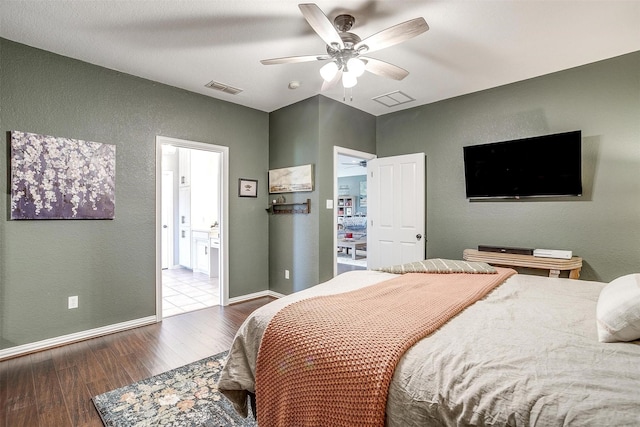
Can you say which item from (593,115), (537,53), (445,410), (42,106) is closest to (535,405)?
(445,410)

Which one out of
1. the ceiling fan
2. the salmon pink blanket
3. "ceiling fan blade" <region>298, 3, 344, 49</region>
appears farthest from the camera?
the ceiling fan

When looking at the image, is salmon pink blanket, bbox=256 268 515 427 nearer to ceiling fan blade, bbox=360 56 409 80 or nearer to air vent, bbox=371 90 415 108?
ceiling fan blade, bbox=360 56 409 80

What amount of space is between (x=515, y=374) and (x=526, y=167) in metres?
2.96

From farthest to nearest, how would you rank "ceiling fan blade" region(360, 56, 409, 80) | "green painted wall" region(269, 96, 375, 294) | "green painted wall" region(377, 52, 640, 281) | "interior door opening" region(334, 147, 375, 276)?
"interior door opening" region(334, 147, 375, 276), "green painted wall" region(269, 96, 375, 294), "green painted wall" region(377, 52, 640, 281), "ceiling fan blade" region(360, 56, 409, 80)

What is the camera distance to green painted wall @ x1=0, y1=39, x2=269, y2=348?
8.48ft

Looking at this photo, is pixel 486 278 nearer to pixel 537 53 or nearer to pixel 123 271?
pixel 537 53

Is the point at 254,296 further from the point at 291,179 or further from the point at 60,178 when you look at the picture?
the point at 60,178

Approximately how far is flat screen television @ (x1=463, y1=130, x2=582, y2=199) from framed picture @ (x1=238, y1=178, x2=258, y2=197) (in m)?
2.70

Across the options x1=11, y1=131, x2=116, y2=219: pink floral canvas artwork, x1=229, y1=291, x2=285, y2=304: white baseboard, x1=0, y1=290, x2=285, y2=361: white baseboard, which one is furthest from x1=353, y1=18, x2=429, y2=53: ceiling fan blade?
x1=0, y1=290, x2=285, y2=361: white baseboard

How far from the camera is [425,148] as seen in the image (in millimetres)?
4109

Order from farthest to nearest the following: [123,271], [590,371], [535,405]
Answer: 1. [123,271]
2. [590,371]
3. [535,405]

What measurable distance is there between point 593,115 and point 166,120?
14.3ft

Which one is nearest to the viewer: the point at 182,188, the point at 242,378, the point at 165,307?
the point at 242,378

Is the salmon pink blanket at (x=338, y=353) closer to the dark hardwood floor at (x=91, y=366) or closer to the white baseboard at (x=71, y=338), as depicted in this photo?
the dark hardwood floor at (x=91, y=366)
